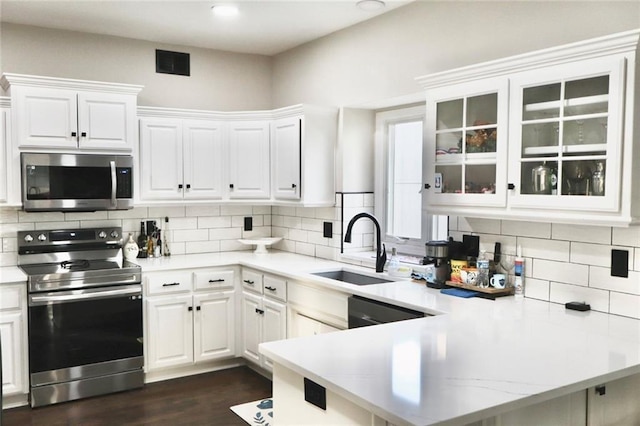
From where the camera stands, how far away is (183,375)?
4.36 metres

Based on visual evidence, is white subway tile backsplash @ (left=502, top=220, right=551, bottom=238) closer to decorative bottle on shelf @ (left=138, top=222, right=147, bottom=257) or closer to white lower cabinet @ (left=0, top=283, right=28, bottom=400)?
decorative bottle on shelf @ (left=138, top=222, right=147, bottom=257)

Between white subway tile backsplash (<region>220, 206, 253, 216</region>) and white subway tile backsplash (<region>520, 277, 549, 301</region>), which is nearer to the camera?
white subway tile backsplash (<region>520, 277, 549, 301</region>)

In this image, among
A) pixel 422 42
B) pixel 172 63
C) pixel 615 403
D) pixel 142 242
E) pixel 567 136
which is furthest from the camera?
pixel 172 63

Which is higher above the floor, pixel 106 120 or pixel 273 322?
pixel 106 120

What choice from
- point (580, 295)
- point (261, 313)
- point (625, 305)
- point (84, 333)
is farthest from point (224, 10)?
point (625, 305)

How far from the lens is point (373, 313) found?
310 centimetres

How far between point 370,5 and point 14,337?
3134mm

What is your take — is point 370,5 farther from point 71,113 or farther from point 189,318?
point 189,318

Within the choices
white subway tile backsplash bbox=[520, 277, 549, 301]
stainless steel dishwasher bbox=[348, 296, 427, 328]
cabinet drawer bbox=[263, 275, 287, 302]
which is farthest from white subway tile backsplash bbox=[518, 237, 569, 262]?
cabinet drawer bbox=[263, 275, 287, 302]

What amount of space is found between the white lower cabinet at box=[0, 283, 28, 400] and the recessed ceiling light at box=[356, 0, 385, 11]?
9.29 ft

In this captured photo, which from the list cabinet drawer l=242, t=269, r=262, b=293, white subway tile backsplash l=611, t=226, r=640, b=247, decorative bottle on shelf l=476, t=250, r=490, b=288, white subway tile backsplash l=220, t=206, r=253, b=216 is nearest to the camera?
white subway tile backsplash l=611, t=226, r=640, b=247

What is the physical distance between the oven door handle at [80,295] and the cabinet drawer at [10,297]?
82 millimetres

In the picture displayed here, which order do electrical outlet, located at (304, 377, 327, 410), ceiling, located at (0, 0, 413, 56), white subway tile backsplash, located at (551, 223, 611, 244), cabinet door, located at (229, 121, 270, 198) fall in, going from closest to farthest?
1. electrical outlet, located at (304, 377, 327, 410)
2. white subway tile backsplash, located at (551, 223, 611, 244)
3. ceiling, located at (0, 0, 413, 56)
4. cabinet door, located at (229, 121, 270, 198)

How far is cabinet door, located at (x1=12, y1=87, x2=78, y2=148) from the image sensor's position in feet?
12.6
